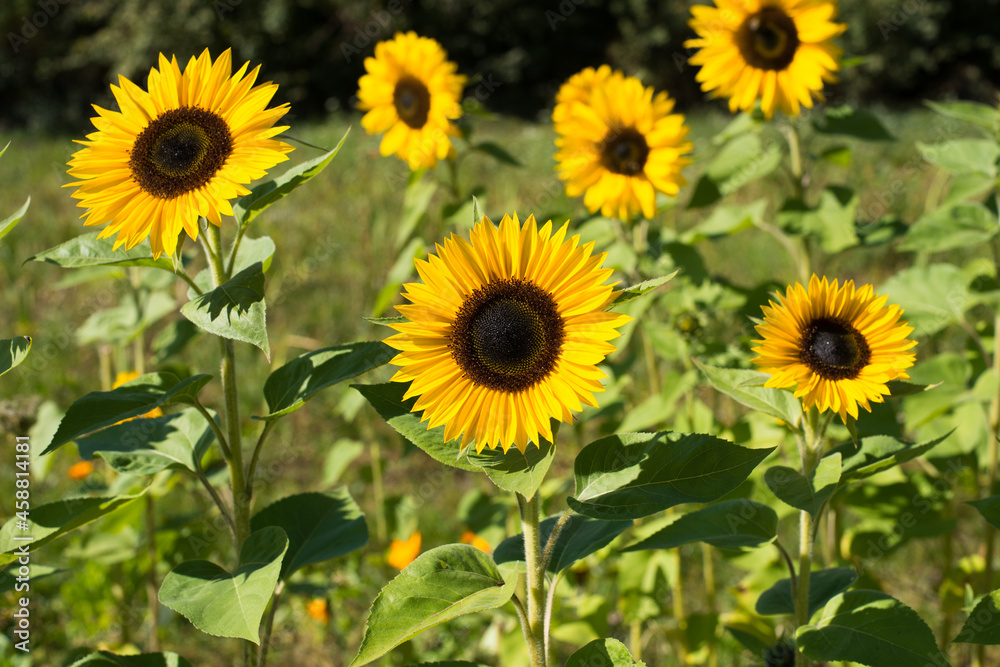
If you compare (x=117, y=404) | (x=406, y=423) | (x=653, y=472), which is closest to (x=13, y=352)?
(x=117, y=404)

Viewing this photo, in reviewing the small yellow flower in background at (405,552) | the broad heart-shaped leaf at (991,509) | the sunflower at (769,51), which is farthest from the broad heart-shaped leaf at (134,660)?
the sunflower at (769,51)

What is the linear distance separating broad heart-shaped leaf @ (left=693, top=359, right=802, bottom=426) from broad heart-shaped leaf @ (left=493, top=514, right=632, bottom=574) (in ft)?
1.14

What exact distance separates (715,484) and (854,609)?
18.2 inches

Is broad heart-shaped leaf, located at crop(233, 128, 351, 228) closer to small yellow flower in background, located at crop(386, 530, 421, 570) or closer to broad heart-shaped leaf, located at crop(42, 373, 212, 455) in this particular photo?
broad heart-shaped leaf, located at crop(42, 373, 212, 455)

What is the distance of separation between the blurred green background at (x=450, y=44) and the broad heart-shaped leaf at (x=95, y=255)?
40.3ft

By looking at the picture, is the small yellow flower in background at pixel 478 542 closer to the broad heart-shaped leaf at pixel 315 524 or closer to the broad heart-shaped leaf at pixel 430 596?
the broad heart-shaped leaf at pixel 315 524

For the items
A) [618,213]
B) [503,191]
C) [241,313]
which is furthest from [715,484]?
[503,191]

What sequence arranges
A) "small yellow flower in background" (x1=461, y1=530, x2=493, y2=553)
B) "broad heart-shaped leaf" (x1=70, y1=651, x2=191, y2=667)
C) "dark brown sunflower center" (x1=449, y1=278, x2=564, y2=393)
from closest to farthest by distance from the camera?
"dark brown sunflower center" (x1=449, y1=278, x2=564, y2=393) → "broad heart-shaped leaf" (x1=70, y1=651, x2=191, y2=667) → "small yellow flower in background" (x1=461, y1=530, x2=493, y2=553)

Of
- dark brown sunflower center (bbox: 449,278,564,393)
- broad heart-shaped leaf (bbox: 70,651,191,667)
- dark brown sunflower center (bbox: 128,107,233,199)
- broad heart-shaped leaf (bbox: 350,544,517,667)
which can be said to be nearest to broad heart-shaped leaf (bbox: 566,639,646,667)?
broad heart-shaped leaf (bbox: 350,544,517,667)

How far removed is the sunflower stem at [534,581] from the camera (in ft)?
4.55

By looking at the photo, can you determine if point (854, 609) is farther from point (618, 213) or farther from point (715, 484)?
point (618, 213)

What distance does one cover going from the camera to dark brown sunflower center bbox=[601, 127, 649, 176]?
97.3 inches

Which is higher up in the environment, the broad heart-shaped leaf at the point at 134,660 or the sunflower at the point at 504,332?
the sunflower at the point at 504,332

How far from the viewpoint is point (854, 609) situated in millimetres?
1519
